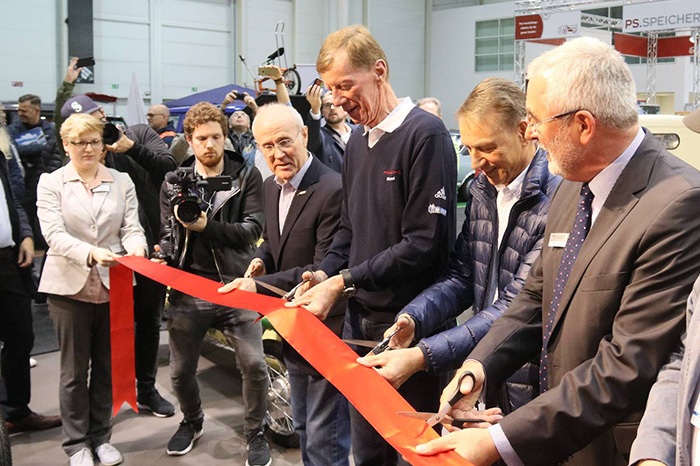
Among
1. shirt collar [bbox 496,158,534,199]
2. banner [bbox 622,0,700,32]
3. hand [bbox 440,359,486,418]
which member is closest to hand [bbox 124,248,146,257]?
shirt collar [bbox 496,158,534,199]

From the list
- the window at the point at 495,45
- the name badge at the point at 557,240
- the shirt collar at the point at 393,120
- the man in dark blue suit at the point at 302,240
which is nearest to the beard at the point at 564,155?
the name badge at the point at 557,240

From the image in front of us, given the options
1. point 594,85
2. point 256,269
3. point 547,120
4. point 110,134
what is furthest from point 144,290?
point 594,85

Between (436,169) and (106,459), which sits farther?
(106,459)

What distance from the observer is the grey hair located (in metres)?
1.60

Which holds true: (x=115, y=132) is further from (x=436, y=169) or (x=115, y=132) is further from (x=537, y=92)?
(x=537, y=92)

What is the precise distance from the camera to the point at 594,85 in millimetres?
1598

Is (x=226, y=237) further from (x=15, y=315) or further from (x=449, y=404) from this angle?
(x=449, y=404)

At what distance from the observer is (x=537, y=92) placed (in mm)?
1690

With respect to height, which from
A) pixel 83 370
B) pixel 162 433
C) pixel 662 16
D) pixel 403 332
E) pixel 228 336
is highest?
pixel 662 16

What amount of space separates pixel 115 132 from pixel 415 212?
107 inches

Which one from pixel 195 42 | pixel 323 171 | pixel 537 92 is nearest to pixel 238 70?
pixel 195 42

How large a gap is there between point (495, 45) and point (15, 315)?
21504 mm

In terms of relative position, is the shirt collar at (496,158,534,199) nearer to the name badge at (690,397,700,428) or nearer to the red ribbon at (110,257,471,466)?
the red ribbon at (110,257,471,466)

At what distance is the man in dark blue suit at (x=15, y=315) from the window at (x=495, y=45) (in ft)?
68.1
